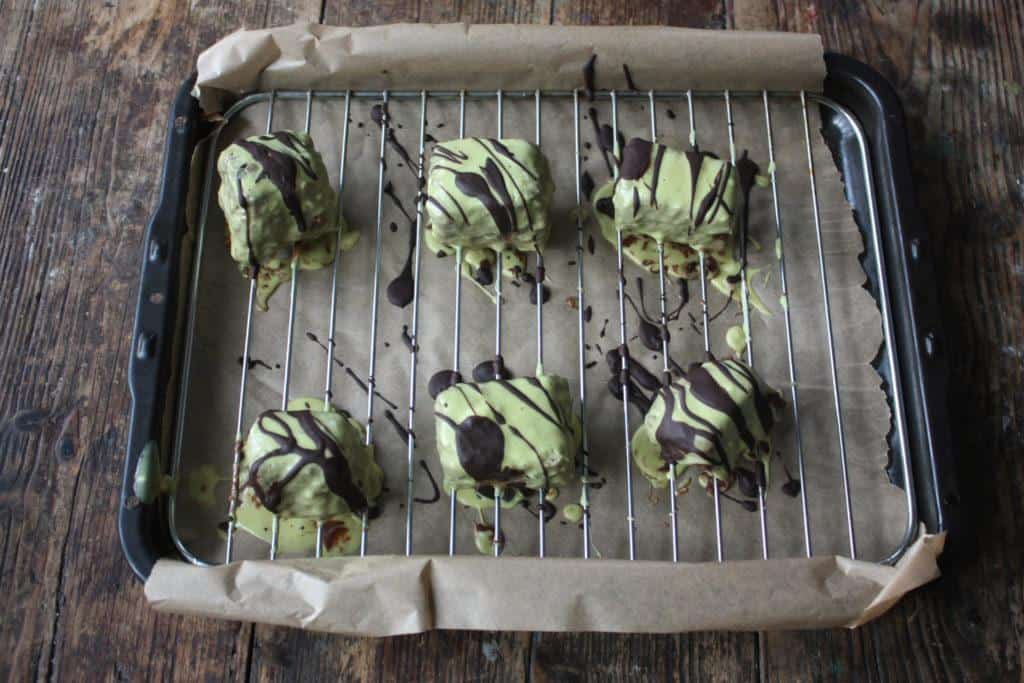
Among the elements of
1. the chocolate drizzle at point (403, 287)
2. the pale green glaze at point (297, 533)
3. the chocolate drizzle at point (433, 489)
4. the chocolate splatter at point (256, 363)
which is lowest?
the pale green glaze at point (297, 533)

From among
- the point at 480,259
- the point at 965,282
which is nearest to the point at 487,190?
the point at 480,259

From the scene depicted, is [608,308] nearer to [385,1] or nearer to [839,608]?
[839,608]

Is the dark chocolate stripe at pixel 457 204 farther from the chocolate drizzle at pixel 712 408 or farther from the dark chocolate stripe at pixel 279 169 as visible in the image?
the chocolate drizzle at pixel 712 408

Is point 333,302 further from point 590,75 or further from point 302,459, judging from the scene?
point 590,75

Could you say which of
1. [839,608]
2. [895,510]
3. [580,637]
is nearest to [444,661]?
[580,637]

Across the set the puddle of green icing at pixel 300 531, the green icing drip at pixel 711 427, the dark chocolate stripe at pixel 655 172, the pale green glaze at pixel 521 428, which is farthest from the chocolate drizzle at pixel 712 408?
the puddle of green icing at pixel 300 531

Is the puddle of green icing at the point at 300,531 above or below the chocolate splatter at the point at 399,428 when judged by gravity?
below
